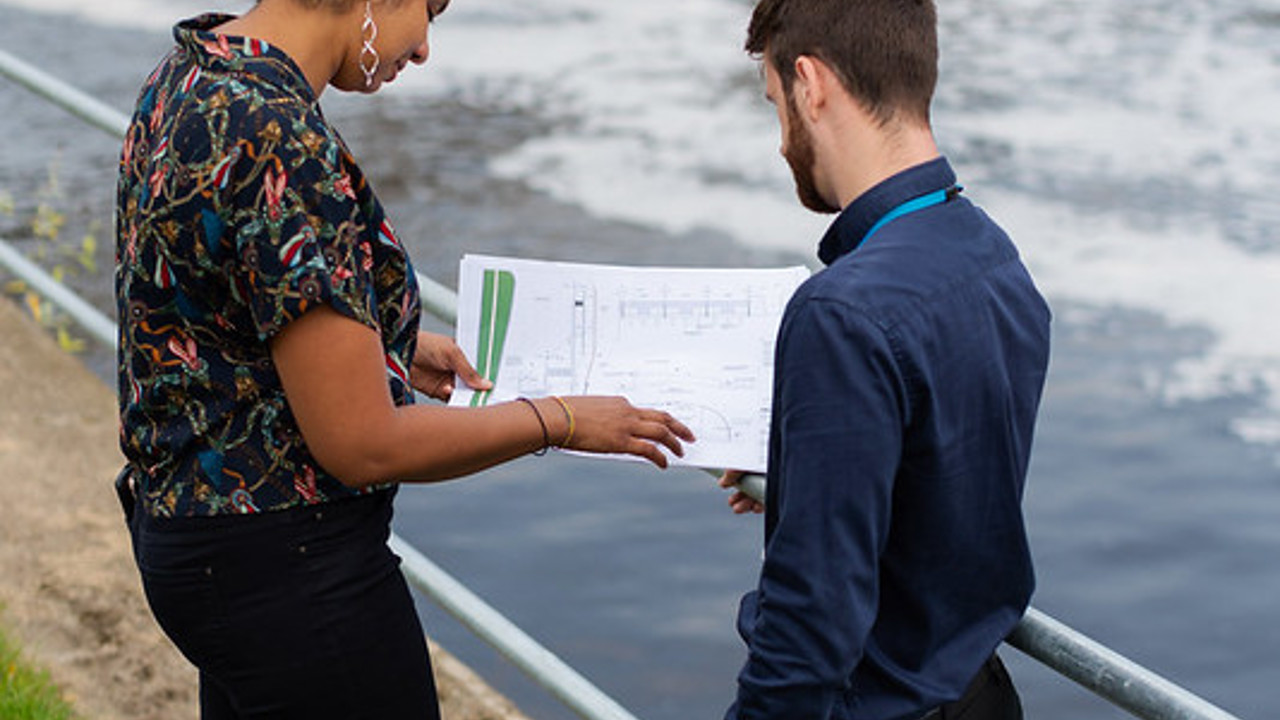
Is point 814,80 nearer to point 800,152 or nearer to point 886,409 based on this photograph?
point 800,152

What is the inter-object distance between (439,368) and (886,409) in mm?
794

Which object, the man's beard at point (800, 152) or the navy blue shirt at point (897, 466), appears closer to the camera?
the navy blue shirt at point (897, 466)

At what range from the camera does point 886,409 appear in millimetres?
1808

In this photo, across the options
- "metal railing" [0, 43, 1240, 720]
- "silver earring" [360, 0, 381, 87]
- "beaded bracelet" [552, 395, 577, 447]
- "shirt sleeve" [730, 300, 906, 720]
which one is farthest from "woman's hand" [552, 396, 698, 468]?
"silver earring" [360, 0, 381, 87]

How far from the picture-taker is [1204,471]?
21.0ft

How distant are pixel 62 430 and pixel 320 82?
3.13 meters

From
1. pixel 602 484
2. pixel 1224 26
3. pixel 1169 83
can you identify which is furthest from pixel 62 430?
pixel 1224 26

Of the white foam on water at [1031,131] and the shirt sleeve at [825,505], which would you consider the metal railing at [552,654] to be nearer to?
the shirt sleeve at [825,505]

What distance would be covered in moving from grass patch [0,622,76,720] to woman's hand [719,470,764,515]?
1.69 m

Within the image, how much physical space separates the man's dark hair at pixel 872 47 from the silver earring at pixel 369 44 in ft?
1.44

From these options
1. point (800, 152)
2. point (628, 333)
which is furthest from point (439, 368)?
point (800, 152)

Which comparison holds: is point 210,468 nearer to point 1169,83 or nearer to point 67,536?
point 67,536

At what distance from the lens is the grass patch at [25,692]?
3479mm

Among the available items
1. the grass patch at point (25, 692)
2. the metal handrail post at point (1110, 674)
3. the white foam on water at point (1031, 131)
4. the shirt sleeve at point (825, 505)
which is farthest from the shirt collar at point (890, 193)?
the white foam on water at point (1031, 131)
